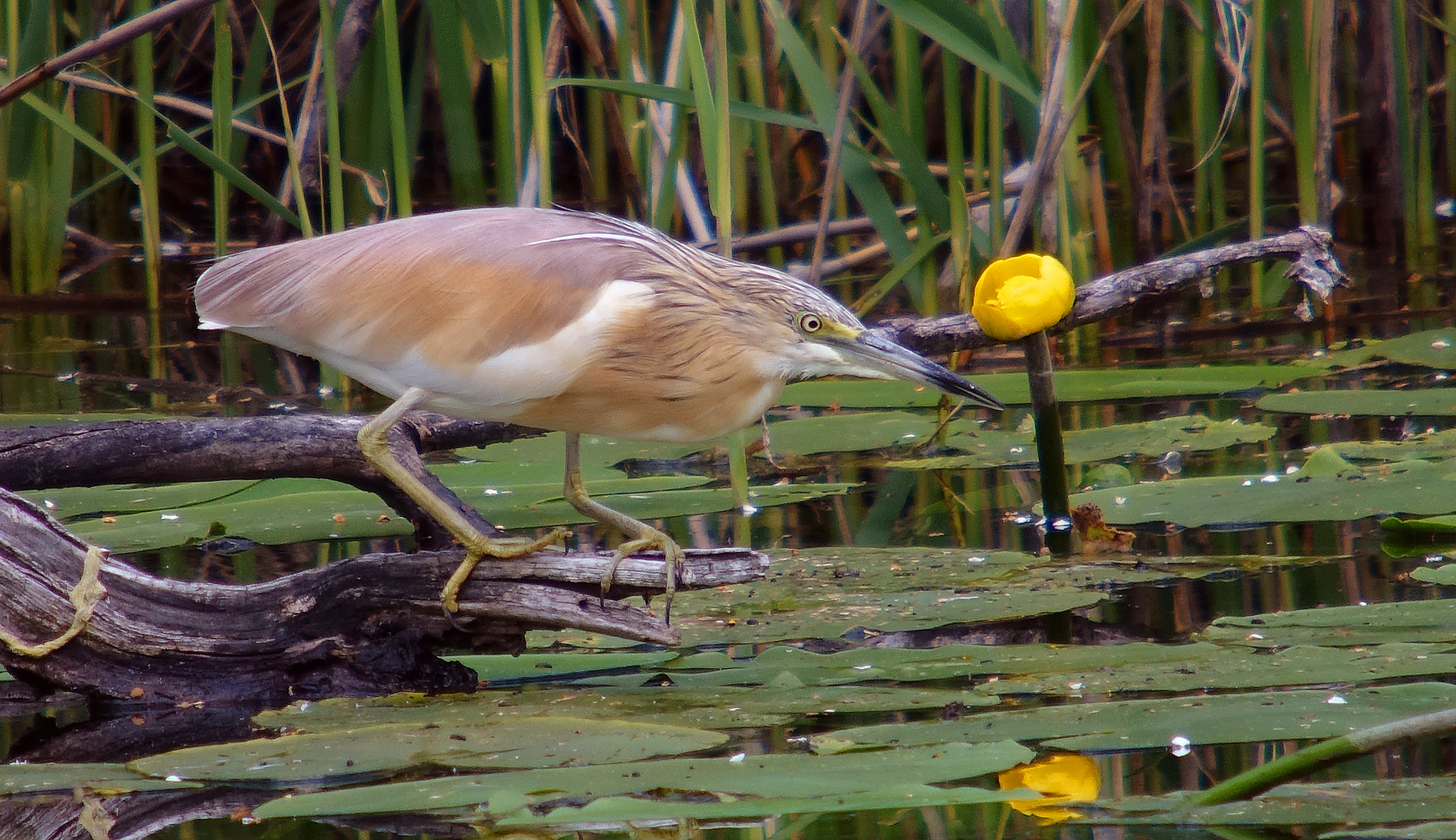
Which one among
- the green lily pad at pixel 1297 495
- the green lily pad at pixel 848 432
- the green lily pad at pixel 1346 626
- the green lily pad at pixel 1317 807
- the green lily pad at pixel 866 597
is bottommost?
the green lily pad at pixel 1317 807

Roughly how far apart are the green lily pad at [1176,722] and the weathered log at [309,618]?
0.53 metres

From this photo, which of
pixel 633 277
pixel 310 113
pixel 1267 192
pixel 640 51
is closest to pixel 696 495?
pixel 633 277

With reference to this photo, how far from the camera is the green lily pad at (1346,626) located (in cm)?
265

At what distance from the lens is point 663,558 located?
2.86 m

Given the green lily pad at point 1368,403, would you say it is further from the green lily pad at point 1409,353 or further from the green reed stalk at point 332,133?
the green reed stalk at point 332,133

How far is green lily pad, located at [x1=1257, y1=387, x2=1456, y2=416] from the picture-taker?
169 inches

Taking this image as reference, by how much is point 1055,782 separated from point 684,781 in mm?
501

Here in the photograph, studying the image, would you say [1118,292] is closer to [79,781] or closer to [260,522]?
[260,522]

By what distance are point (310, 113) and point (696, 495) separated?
330cm

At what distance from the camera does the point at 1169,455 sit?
4293 mm

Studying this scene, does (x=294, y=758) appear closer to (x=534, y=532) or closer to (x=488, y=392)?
(x=488, y=392)

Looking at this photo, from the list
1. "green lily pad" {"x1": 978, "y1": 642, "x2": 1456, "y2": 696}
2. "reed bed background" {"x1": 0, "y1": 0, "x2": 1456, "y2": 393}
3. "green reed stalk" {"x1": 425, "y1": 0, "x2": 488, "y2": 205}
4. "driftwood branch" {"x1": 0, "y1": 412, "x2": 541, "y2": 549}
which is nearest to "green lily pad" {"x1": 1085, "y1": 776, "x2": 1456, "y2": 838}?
"green lily pad" {"x1": 978, "y1": 642, "x2": 1456, "y2": 696}

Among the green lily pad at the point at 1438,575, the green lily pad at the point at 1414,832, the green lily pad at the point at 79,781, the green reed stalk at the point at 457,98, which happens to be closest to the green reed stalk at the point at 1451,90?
the green reed stalk at the point at 457,98

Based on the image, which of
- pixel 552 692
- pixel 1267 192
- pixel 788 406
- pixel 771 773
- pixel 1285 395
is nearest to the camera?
pixel 771 773
